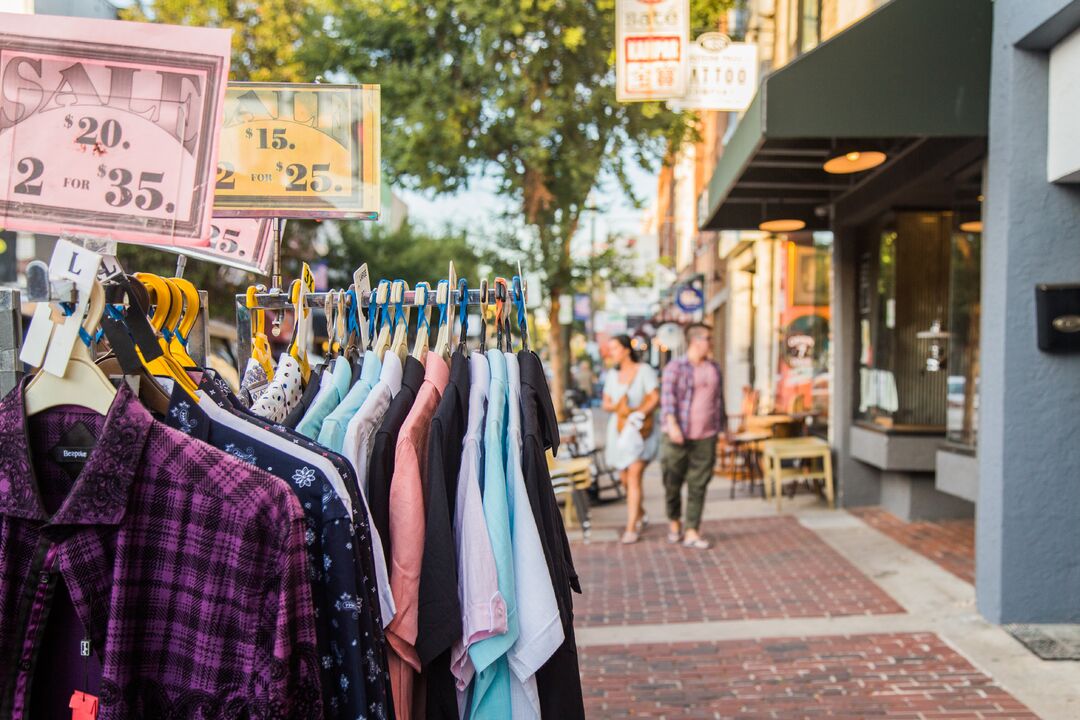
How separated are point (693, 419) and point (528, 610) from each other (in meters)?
5.77

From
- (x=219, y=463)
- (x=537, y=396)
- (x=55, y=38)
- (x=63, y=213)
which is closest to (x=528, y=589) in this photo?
(x=537, y=396)

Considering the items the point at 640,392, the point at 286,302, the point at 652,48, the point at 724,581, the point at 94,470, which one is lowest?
the point at 724,581

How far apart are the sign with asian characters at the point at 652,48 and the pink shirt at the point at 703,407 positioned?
8.05ft

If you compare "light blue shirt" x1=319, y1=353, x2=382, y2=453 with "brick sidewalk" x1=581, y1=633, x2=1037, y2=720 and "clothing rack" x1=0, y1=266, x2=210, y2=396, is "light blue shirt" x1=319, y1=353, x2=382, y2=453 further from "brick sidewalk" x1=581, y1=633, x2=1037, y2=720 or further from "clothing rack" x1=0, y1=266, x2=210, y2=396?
"brick sidewalk" x1=581, y1=633, x2=1037, y2=720

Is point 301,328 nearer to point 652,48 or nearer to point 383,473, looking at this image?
point 383,473

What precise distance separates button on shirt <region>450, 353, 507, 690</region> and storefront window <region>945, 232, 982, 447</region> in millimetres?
6012

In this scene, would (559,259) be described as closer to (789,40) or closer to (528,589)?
(789,40)

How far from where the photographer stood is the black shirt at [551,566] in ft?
7.43

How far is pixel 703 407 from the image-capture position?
25.5ft

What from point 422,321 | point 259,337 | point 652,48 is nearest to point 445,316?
point 422,321

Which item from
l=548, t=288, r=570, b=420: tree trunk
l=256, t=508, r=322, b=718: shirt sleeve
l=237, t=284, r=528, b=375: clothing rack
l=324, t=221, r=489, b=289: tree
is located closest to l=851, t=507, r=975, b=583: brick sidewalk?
A: l=237, t=284, r=528, b=375: clothing rack

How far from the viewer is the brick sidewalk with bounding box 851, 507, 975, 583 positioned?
666cm

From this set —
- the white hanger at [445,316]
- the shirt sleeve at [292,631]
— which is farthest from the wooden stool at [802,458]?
the shirt sleeve at [292,631]

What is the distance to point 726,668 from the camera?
4789 mm
